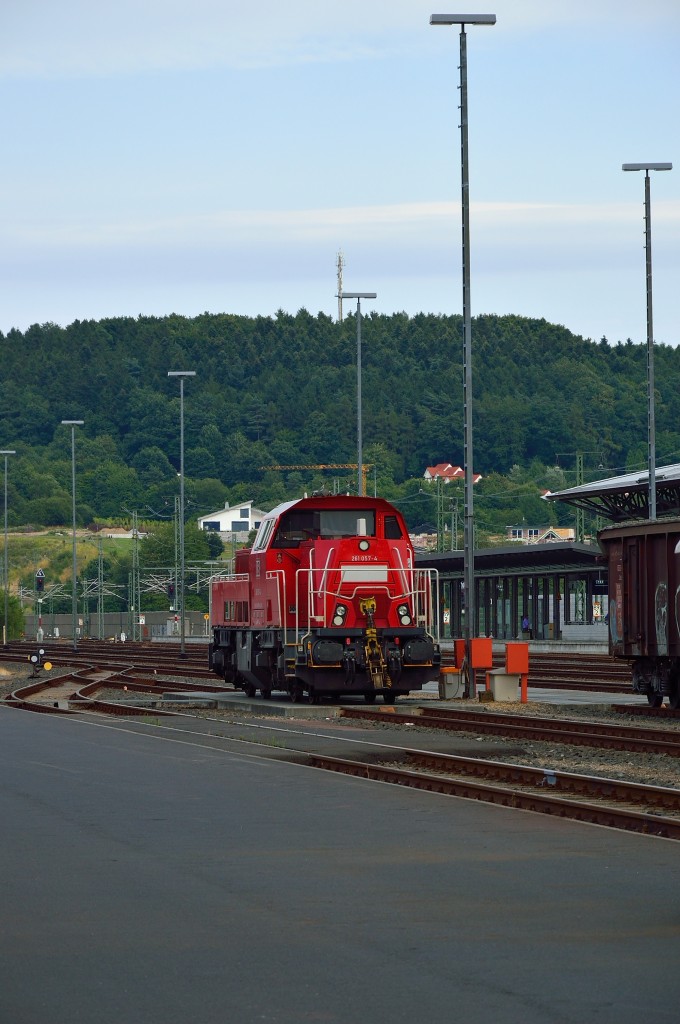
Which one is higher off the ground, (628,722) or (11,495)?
(11,495)

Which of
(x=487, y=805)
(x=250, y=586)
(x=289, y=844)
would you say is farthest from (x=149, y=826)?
(x=250, y=586)

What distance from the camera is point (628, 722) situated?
83.6 ft

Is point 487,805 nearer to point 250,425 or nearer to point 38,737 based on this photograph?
point 38,737

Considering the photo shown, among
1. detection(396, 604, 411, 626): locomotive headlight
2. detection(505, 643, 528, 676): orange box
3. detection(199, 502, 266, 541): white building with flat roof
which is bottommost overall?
detection(505, 643, 528, 676): orange box

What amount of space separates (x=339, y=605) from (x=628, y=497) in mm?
33853

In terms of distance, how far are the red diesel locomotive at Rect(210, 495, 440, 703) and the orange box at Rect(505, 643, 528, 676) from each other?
1.48m

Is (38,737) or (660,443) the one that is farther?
(660,443)

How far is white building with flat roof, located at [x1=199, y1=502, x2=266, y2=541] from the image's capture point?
562 ft

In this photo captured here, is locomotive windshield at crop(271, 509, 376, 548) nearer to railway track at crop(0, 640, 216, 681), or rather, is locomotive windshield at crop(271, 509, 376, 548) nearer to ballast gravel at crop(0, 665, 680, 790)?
ballast gravel at crop(0, 665, 680, 790)

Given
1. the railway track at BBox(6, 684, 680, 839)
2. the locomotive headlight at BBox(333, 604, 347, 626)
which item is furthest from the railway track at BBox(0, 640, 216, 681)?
the railway track at BBox(6, 684, 680, 839)

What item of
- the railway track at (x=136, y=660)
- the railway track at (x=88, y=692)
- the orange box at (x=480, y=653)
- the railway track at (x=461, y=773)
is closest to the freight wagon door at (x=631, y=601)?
the railway track at (x=461, y=773)

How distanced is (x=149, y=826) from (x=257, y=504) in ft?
569

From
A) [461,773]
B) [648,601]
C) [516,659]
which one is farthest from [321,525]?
[461,773]

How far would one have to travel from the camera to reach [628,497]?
61000 mm
